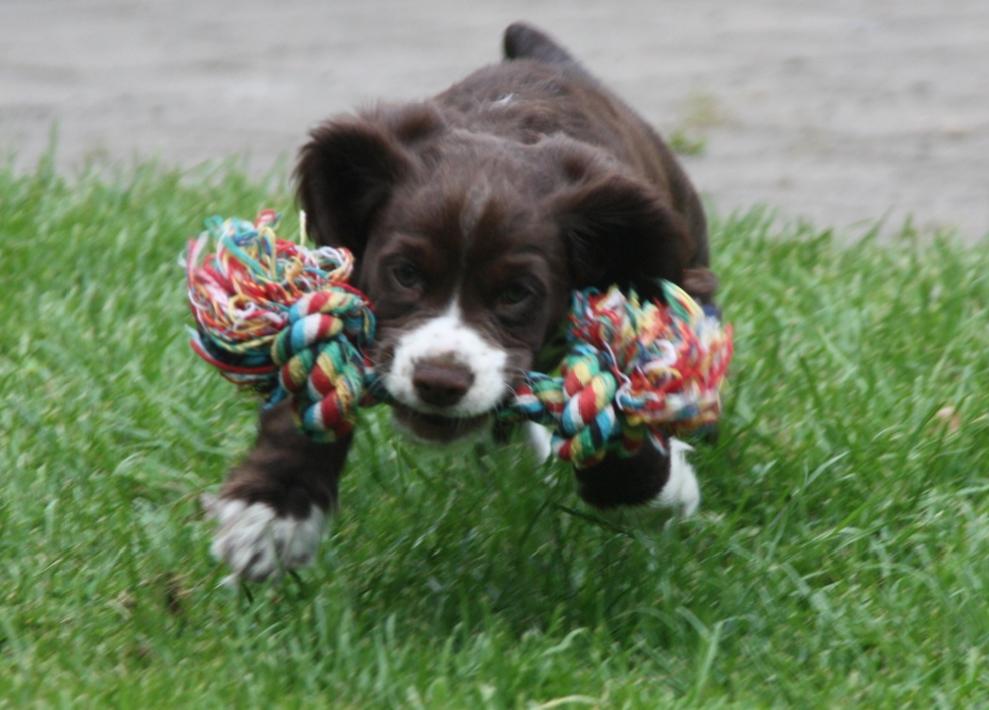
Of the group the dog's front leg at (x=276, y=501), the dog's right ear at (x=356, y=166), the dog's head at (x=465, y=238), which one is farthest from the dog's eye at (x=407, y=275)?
the dog's front leg at (x=276, y=501)

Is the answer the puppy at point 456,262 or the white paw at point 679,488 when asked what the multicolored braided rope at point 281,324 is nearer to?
the puppy at point 456,262

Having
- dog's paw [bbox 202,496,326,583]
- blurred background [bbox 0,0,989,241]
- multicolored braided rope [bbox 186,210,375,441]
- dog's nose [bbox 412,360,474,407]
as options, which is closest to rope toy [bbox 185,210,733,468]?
multicolored braided rope [bbox 186,210,375,441]

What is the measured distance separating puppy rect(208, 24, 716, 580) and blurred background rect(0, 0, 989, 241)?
2.55 meters

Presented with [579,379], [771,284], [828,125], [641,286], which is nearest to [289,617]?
[579,379]

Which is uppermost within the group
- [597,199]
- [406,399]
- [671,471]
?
[597,199]

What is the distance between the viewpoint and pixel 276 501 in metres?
3.46

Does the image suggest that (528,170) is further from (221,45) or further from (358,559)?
(221,45)

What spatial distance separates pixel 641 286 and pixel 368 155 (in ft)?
2.01

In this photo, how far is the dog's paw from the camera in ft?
11.3

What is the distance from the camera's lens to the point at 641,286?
12.0 feet

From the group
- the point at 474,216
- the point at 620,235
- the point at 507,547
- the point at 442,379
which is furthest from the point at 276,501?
the point at 620,235

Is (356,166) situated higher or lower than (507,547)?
higher

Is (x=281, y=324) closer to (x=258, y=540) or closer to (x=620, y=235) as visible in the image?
(x=258, y=540)

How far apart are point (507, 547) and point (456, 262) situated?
2.29ft
